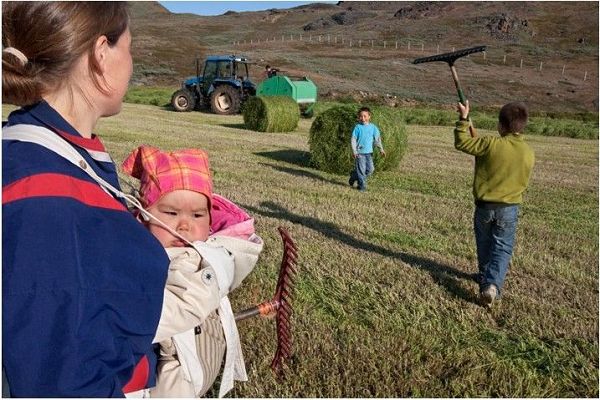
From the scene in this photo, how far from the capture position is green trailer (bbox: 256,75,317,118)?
24.5 metres

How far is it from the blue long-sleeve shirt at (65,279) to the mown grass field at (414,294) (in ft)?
6.70

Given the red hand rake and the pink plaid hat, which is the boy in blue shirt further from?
the pink plaid hat

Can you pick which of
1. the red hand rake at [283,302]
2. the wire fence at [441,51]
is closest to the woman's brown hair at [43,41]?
the red hand rake at [283,302]

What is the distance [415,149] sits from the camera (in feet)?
51.4

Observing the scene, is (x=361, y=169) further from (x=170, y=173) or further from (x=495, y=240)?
(x=170, y=173)

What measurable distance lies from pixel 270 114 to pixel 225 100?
6.46m

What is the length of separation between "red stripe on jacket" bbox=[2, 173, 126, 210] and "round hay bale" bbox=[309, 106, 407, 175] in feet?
32.7

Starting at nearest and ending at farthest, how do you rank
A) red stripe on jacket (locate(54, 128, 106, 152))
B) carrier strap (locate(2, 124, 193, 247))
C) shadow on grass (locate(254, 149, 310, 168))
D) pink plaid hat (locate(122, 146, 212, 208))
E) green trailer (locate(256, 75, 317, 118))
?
1. carrier strap (locate(2, 124, 193, 247))
2. red stripe on jacket (locate(54, 128, 106, 152))
3. pink plaid hat (locate(122, 146, 212, 208))
4. shadow on grass (locate(254, 149, 310, 168))
5. green trailer (locate(256, 75, 317, 118))

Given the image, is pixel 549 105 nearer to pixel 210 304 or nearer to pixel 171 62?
pixel 171 62

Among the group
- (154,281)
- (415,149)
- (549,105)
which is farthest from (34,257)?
(549,105)

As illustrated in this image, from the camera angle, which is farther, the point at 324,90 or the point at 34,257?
the point at 324,90

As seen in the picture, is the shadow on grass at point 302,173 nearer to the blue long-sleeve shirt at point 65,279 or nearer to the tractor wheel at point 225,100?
the blue long-sleeve shirt at point 65,279

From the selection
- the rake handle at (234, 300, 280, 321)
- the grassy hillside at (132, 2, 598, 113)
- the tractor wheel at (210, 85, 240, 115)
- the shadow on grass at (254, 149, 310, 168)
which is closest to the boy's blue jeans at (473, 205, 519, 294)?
the rake handle at (234, 300, 280, 321)

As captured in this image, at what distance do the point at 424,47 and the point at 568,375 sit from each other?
235 feet
